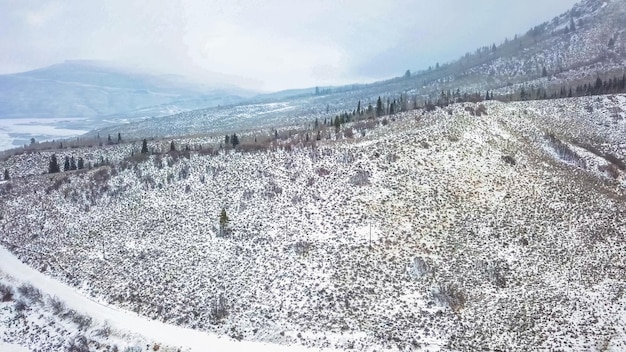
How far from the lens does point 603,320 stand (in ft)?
108

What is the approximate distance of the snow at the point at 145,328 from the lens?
31.9 m

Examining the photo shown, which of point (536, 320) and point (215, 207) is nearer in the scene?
point (536, 320)

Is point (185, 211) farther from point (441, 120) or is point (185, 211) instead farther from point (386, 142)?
point (441, 120)

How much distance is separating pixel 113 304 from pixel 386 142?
39.3 meters

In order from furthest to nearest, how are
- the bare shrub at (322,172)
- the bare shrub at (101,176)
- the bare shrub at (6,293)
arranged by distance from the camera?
the bare shrub at (101,176) → the bare shrub at (322,172) → the bare shrub at (6,293)

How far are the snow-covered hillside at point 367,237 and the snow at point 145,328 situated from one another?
2.84 feet

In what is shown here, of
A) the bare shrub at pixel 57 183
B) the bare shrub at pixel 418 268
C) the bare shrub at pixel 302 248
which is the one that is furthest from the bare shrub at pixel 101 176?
the bare shrub at pixel 418 268

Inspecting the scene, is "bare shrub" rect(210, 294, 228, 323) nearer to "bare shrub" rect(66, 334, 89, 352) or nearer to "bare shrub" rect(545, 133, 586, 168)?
"bare shrub" rect(66, 334, 89, 352)

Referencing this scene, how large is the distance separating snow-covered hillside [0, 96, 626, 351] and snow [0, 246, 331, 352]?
2.84 ft

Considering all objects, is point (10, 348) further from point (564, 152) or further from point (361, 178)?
point (564, 152)

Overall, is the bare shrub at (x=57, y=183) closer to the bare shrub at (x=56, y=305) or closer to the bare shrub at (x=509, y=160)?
the bare shrub at (x=56, y=305)

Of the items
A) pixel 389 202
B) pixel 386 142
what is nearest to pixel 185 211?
pixel 389 202

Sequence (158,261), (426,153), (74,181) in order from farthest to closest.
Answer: (74,181), (426,153), (158,261)

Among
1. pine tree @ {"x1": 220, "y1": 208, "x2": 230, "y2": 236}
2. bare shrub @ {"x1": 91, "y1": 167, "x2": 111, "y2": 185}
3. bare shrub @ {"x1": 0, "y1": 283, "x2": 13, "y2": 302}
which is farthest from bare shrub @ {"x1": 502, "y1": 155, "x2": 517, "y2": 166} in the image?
bare shrub @ {"x1": 0, "y1": 283, "x2": 13, "y2": 302}
